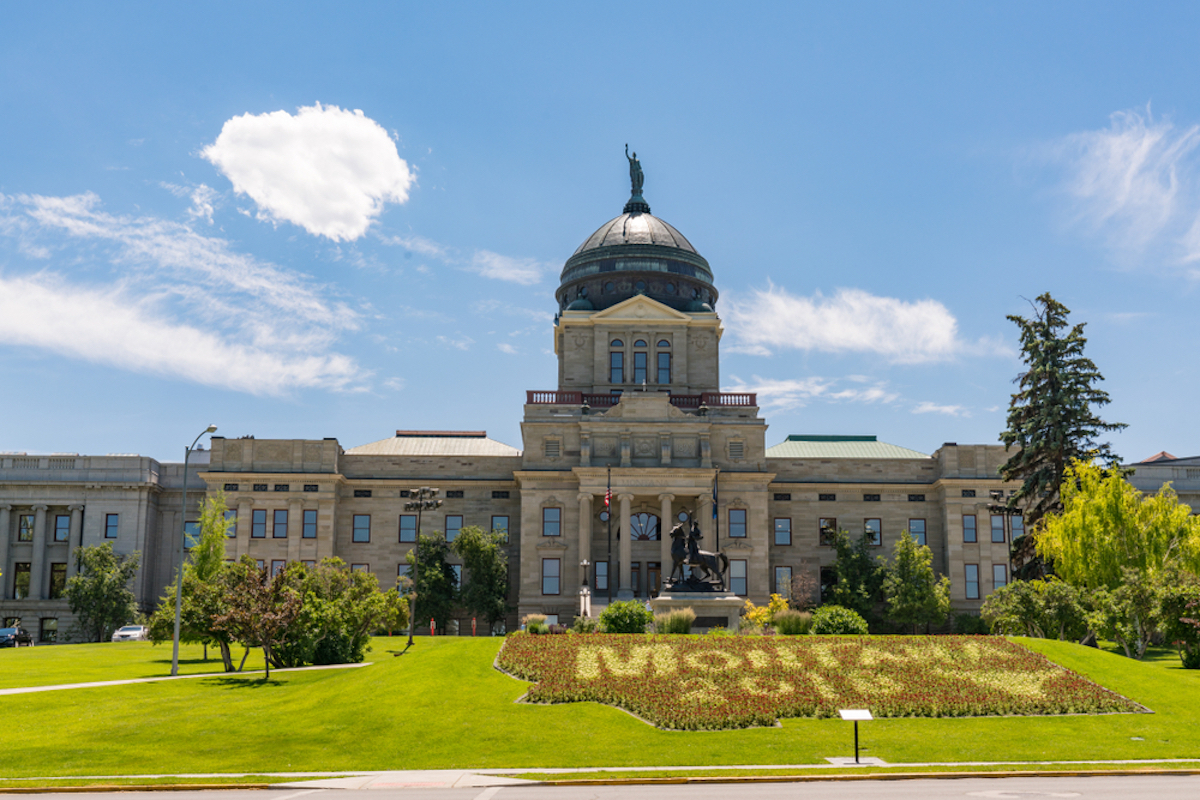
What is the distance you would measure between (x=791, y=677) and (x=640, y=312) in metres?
53.1

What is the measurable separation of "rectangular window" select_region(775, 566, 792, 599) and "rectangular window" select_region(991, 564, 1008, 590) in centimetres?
1460

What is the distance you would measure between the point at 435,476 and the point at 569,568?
12.7 metres

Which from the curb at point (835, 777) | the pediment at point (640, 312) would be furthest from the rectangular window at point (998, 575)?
the curb at point (835, 777)

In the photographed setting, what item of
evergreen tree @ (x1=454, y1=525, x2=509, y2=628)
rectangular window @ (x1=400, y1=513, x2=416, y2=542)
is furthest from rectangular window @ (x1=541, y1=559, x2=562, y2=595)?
rectangular window @ (x1=400, y1=513, x2=416, y2=542)

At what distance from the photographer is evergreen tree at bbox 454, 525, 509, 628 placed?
232 ft

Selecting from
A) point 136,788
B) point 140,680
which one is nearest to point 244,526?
point 140,680

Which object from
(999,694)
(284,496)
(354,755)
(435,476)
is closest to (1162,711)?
(999,694)

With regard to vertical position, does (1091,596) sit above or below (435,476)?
below

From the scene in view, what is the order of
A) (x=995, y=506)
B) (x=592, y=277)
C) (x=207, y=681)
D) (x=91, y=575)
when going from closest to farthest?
(x=207, y=681)
(x=995, y=506)
(x=91, y=575)
(x=592, y=277)

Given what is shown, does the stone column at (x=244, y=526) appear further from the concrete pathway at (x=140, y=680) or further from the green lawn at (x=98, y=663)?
the concrete pathway at (x=140, y=680)

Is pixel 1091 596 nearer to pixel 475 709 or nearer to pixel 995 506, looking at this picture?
pixel 995 506

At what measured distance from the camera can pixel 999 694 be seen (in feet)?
103

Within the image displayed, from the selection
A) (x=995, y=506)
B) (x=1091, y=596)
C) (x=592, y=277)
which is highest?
(x=592, y=277)

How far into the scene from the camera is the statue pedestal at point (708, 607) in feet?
152
